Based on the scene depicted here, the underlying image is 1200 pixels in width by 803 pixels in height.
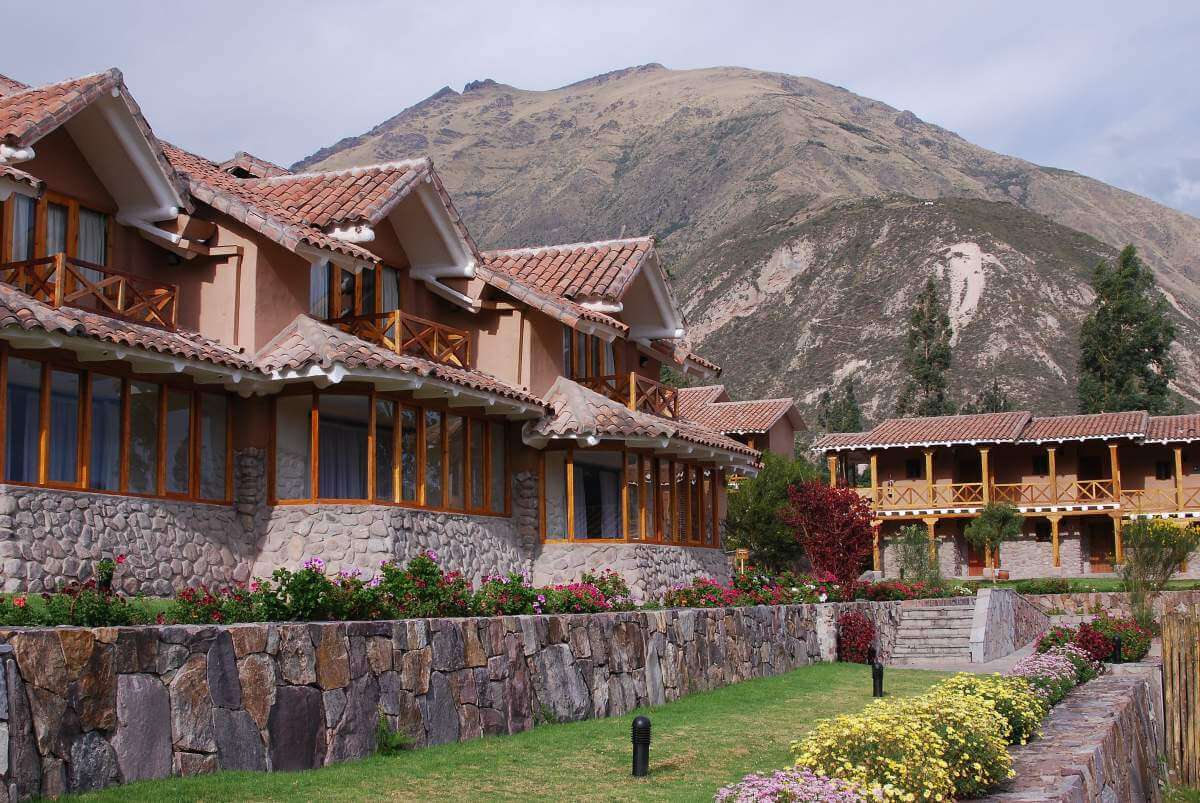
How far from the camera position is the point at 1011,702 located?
417 inches

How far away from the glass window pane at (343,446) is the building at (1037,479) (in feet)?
110

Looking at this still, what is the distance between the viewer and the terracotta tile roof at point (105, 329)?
1502 cm

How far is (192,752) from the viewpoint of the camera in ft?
30.2

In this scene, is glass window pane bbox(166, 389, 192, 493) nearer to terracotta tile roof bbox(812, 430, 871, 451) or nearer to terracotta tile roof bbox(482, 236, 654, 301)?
terracotta tile roof bbox(482, 236, 654, 301)

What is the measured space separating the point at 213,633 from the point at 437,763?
2.34 metres

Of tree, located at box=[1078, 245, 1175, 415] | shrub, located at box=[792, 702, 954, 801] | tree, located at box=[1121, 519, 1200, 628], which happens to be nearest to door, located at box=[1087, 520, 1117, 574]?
tree, located at box=[1078, 245, 1175, 415]

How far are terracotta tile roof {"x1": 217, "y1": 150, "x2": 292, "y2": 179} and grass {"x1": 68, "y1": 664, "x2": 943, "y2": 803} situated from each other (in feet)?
45.9

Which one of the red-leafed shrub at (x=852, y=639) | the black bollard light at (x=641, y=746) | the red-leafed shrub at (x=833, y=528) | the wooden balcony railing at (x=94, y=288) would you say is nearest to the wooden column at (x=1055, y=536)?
the red-leafed shrub at (x=833, y=528)

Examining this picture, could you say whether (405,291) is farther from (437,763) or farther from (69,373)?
(437,763)

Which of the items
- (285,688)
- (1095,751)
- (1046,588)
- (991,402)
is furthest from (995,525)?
(285,688)

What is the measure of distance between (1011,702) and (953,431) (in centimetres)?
4123

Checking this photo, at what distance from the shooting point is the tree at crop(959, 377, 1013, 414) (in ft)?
226

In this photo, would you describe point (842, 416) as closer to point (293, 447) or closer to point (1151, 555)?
point (1151, 555)

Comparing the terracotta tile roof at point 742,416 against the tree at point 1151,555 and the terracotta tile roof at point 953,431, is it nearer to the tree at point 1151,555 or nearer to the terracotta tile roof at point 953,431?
the terracotta tile roof at point 953,431
